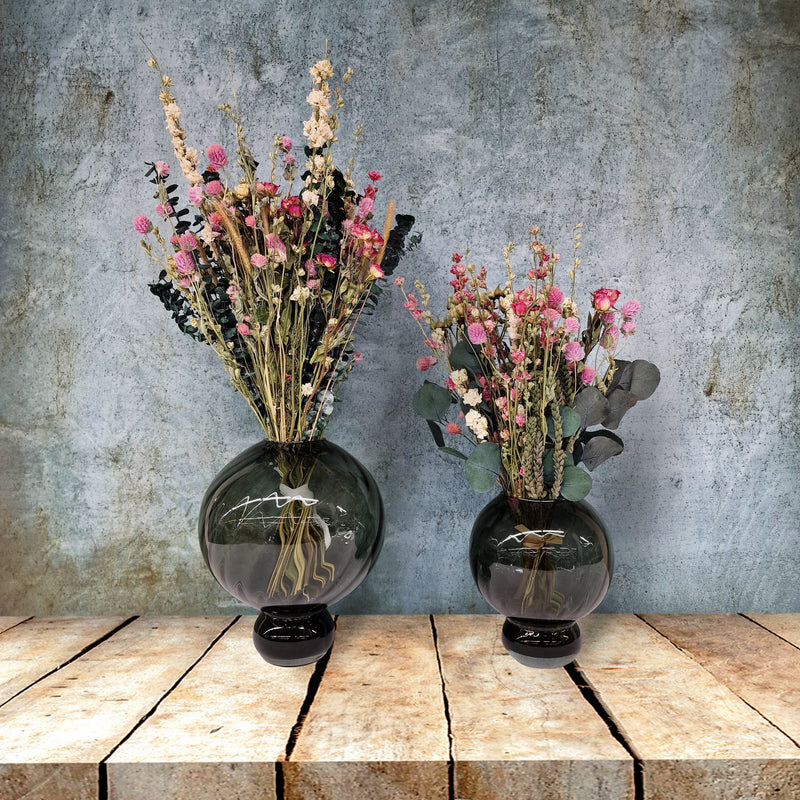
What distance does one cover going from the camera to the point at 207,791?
704 millimetres

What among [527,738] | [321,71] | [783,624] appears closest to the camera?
[527,738]

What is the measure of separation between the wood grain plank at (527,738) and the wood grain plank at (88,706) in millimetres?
383

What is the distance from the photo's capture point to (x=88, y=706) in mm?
845

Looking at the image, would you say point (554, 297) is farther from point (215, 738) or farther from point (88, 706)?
point (88, 706)

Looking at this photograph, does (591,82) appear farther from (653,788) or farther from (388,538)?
(653,788)

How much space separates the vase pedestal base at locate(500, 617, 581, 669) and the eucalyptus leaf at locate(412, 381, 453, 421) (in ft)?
1.07

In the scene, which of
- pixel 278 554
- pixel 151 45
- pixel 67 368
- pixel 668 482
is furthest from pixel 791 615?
pixel 151 45

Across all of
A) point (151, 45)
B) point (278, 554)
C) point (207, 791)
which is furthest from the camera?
point (151, 45)

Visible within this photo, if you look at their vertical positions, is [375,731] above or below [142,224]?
below

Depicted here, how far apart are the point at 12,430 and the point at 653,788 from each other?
113 centimetres

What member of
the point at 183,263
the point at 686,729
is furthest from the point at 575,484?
the point at 183,263

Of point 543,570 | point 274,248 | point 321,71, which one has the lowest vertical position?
point 543,570

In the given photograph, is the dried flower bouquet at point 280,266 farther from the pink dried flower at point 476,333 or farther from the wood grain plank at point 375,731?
the wood grain plank at point 375,731

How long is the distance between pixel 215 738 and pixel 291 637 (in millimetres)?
213
